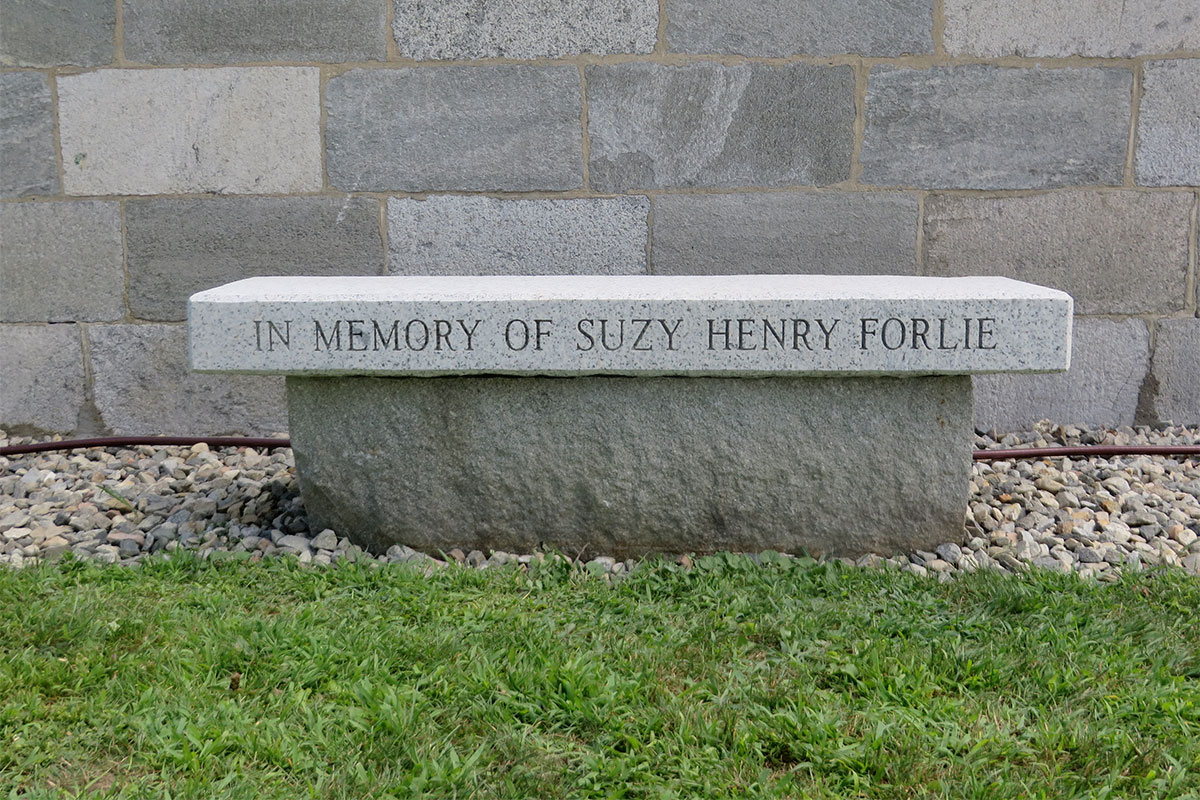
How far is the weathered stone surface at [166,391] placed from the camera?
13.8ft

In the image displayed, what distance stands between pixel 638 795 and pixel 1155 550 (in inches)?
77.2

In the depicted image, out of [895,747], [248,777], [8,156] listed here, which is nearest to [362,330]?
[248,777]

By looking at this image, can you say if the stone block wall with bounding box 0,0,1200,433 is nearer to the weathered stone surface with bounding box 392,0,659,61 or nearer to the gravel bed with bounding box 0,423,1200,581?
the weathered stone surface with bounding box 392,0,659,61

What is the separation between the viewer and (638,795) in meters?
1.74

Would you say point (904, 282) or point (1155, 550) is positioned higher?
point (904, 282)

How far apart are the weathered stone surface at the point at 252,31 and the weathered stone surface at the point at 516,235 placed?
65 centimetres

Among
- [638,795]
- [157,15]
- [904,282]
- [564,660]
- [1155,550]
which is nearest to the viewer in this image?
[638,795]

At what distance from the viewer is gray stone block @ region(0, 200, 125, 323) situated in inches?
163

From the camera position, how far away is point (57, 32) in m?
4.04

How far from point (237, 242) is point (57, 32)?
1072 mm

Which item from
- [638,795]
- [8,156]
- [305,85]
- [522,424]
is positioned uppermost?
[305,85]

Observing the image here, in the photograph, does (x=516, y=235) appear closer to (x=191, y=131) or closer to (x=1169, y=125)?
(x=191, y=131)

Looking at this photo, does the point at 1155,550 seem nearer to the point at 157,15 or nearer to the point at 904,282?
the point at 904,282

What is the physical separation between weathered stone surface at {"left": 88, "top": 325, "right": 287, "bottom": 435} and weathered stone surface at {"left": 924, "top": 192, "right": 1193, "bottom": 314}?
9.25 ft
